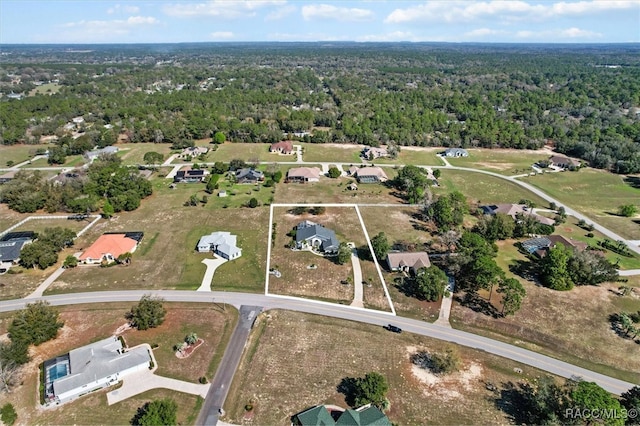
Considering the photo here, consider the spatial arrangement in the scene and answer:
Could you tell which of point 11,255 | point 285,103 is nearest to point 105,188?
point 11,255

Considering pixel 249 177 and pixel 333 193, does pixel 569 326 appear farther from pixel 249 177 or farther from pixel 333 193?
pixel 249 177

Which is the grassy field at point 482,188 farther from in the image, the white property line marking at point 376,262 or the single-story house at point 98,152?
the single-story house at point 98,152

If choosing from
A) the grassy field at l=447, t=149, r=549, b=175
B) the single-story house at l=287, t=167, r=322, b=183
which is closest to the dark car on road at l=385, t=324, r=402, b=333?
the single-story house at l=287, t=167, r=322, b=183

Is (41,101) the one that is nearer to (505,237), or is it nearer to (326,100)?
(326,100)

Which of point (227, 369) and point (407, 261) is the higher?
point (407, 261)

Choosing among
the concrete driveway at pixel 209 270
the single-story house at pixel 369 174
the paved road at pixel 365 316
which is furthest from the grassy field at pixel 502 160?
the concrete driveway at pixel 209 270

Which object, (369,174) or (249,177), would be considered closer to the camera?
(249,177)

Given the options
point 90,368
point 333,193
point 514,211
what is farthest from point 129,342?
point 514,211
